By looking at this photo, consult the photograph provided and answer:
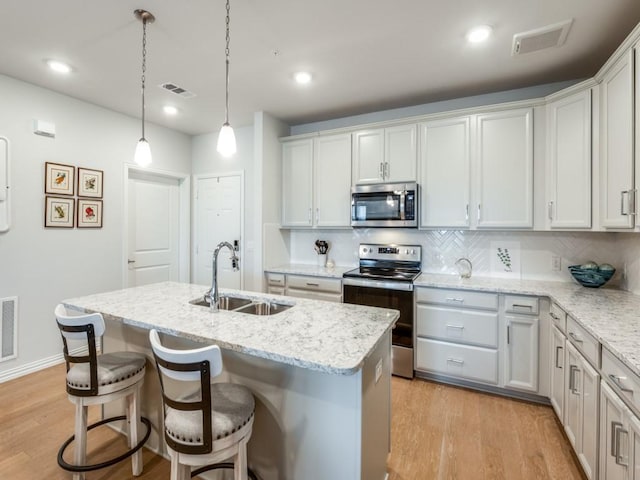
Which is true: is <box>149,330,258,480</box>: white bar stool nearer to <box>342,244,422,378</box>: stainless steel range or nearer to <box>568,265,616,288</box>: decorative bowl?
<box>342,244,422,378</box>: stainless steel range

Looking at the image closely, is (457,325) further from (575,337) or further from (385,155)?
(385,155)

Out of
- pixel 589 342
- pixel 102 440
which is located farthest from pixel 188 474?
pixel 589 342

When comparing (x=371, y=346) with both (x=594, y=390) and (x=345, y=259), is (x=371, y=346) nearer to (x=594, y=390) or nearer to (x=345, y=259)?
(x=594, y=390)

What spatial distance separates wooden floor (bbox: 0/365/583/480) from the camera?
186 centimetres

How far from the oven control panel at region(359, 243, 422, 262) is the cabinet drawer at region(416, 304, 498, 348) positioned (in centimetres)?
70

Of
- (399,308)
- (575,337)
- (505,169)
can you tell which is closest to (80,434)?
(399,308)

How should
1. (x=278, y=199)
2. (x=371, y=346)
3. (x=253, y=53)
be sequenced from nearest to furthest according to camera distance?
(x=371, y=346)
(x=253, y=53)
(x=278, y=199)

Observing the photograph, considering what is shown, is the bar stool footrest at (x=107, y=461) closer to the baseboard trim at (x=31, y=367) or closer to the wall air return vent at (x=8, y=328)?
the baseboard trim at (x=31, y=367)

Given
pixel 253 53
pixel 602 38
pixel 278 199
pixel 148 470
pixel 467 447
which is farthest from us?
pixel 278 199

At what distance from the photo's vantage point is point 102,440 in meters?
2.12

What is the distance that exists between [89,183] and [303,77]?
2523 millimetres

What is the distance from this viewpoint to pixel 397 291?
2.96 meters

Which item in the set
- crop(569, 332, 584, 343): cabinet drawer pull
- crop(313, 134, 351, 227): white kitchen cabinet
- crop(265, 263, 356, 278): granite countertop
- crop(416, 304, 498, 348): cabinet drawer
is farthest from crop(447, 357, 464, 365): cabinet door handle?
crop(313, 134, 351, 227): white kitchen cabinet

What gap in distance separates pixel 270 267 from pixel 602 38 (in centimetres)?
346
